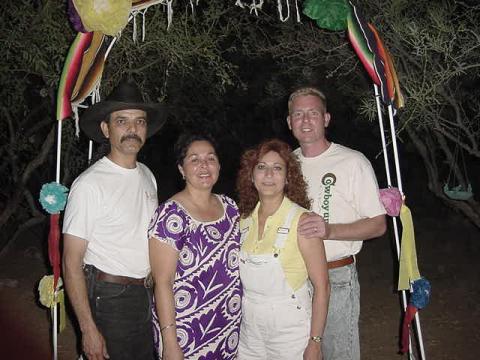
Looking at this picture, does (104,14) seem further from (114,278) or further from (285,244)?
(285,244)

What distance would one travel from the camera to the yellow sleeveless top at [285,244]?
275 centimetres

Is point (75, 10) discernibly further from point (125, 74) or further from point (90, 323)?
point (125, 74)

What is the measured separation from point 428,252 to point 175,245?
8.44 meters

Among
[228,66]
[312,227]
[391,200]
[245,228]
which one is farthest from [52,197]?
[228,66]

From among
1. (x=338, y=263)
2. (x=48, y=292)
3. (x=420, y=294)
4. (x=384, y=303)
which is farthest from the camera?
(x=384, y=303)

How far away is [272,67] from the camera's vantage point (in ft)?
35.9

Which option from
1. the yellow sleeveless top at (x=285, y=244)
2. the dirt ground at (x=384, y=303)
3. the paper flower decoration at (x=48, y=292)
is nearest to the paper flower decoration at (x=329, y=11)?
the yellow sleeveless top at (x=285, y=244)

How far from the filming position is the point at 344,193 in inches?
124

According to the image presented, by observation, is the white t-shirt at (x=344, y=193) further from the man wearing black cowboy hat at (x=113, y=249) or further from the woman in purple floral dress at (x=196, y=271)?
the man wearing black cowboy hat at (x=113, y=249)

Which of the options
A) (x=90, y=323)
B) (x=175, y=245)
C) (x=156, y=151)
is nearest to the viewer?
(x=175, y=245)

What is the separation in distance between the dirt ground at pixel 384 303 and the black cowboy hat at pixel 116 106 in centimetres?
304

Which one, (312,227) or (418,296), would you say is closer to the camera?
(312,227)

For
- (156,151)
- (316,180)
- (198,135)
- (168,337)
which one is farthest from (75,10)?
(156,151)

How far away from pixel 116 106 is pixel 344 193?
1.59 m
